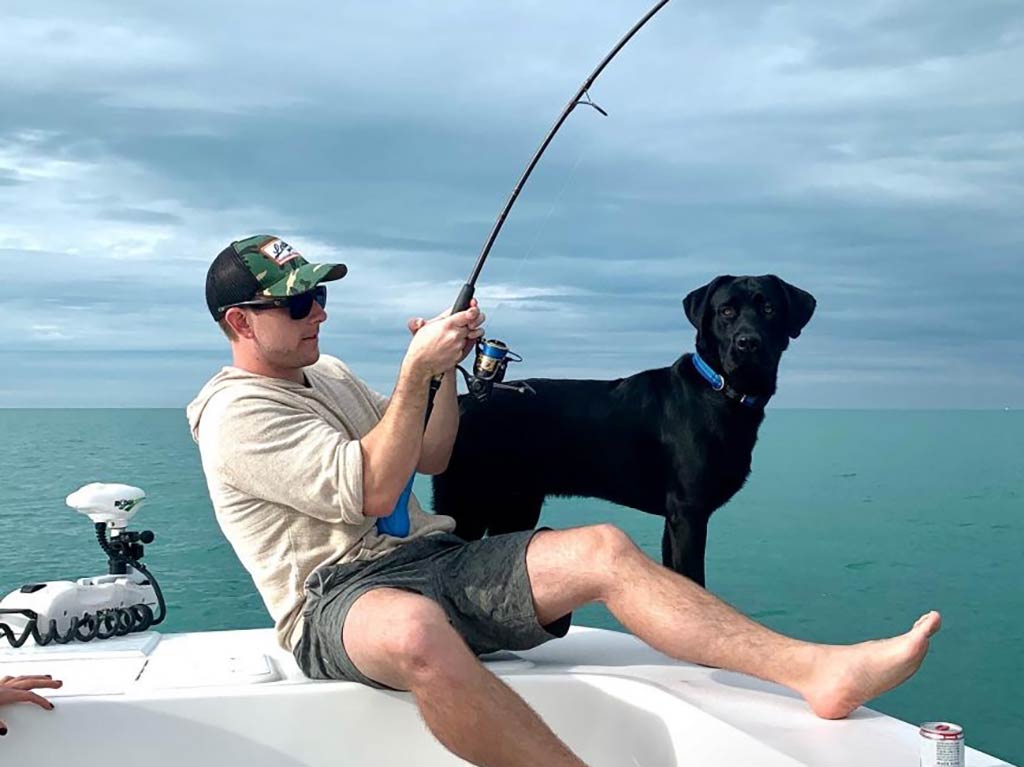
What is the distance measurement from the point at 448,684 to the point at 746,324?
1.43 m

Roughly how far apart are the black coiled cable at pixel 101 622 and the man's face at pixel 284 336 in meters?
0.84

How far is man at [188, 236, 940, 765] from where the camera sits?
1892 millimetres

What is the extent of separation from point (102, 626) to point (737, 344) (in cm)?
165

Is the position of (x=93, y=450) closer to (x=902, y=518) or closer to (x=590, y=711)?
(x=902, y=518)

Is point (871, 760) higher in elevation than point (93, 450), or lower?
higher

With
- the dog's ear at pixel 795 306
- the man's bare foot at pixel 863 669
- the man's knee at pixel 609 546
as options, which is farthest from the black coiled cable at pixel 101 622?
the dog's ear at pixel 795 306

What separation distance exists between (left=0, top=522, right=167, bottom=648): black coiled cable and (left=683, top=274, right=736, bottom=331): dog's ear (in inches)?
59.4

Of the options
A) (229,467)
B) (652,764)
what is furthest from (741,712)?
(229,467)

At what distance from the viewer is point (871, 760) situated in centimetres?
178

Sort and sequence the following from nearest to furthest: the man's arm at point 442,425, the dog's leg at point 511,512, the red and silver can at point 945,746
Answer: the red and silver can at point 945,746, the man's arm at point 442,425, the dog's leg at point 511,512

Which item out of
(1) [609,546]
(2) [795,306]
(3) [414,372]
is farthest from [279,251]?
(2) [795,306]

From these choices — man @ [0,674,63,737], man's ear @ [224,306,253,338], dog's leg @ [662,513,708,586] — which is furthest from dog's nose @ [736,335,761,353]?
man @ [0,674,63,737]

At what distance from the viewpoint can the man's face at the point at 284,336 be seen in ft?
7.38

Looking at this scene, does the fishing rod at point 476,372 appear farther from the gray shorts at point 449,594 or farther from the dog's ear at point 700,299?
the dog's ear at point 700,299
